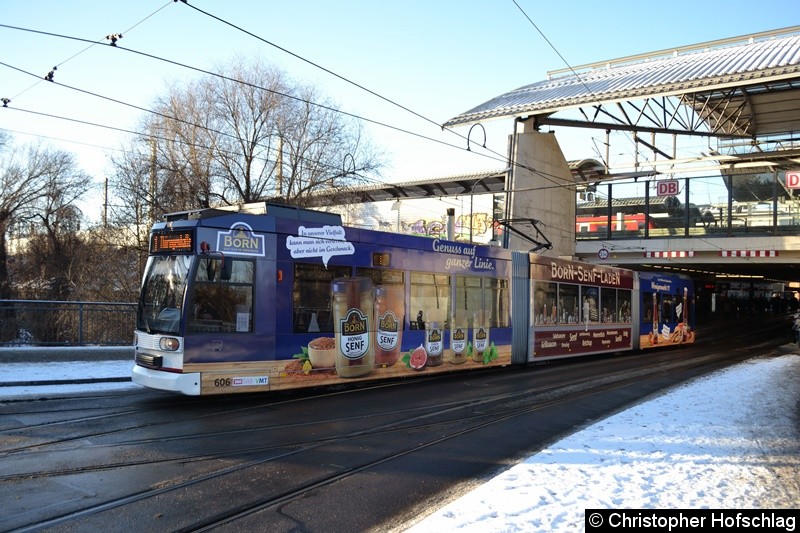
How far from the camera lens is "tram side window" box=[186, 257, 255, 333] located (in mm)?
9773

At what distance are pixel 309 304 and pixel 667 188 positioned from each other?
27066 mm

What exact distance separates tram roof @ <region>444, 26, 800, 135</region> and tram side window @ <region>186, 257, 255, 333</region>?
19686 mm

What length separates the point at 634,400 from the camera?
39.2 ft

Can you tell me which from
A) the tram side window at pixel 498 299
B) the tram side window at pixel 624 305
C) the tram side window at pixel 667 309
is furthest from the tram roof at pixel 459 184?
the tram side window at pixel 498 299

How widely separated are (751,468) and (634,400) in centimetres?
516

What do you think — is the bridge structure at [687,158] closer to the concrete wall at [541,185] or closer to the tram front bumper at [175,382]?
the concrete wall at [541,185]

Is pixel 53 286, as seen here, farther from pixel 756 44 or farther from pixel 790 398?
pixel 756 44

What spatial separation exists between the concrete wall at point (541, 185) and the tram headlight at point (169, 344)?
19032 millimetres

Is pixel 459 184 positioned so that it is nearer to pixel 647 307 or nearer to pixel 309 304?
pixel 647 307

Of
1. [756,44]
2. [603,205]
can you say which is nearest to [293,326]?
[756,44]

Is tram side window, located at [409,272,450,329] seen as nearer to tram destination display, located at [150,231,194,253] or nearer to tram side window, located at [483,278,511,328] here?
tram side window, located at [483,278,511,328]

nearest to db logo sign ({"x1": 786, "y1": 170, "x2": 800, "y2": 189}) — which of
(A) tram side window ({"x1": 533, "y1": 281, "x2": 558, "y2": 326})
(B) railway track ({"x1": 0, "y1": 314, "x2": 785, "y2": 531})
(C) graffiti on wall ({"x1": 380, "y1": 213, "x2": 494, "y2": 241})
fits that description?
(A) tram side window ({"x1": 533, "y1": 281, "x2": 558, "y2": 326})

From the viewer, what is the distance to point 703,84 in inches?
909

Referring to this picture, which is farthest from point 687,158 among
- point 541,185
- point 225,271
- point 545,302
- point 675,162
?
point 225,271
